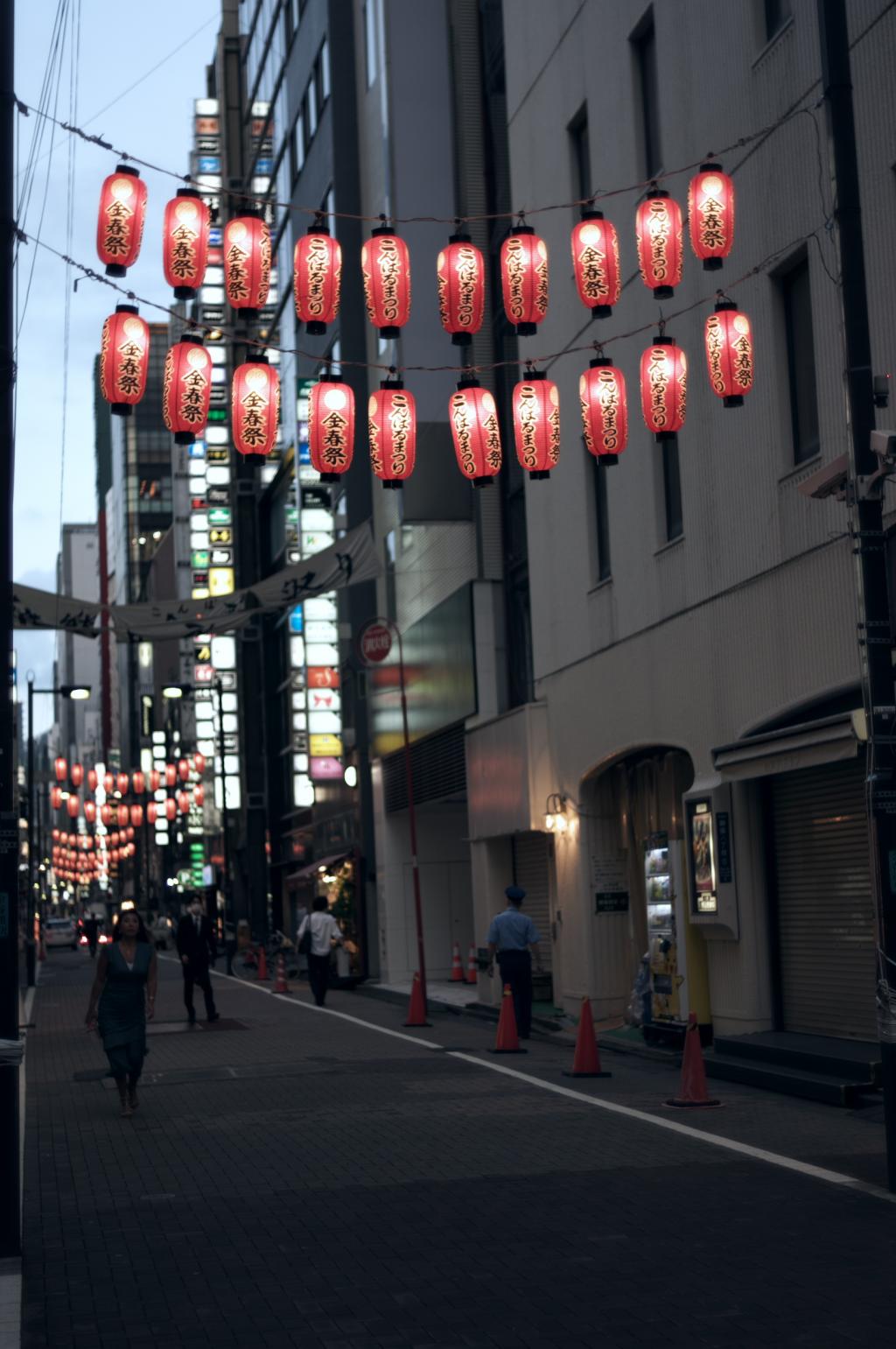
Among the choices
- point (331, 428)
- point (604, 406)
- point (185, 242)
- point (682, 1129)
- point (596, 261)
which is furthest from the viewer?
point (331, 428)

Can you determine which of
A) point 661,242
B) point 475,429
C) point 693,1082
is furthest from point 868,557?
point 475,429

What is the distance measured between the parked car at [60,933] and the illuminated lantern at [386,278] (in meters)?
74.0

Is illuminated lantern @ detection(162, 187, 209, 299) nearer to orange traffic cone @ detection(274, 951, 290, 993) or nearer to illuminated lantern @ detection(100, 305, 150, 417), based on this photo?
illuminated lantern @ detection(100, 305, 150, 417)

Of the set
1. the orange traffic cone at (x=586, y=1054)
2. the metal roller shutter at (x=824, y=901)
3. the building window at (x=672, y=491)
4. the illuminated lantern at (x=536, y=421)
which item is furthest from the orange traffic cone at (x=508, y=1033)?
the illuminated lantern at (x=536, y=421)

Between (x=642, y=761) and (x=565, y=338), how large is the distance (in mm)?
6418

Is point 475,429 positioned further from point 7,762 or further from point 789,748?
point 7,762

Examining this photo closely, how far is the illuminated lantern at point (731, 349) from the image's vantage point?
17.4 metres

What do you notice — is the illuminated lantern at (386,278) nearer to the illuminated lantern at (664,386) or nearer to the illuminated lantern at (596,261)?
the illuminated lantern at (596,261)

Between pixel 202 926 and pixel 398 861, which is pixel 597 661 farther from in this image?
pixel 398 861

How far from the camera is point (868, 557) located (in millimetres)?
11133

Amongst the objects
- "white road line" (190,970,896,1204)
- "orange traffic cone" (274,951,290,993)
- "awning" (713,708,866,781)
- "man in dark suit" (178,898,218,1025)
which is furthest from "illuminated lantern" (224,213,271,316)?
"orange traffic cone" (274,951,290,993)

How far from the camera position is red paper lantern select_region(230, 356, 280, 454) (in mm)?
18812

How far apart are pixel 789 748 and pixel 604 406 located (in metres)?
5.22

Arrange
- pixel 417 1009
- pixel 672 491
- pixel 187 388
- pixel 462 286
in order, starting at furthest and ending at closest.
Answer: pixel 417 1009 < pixel 672 491 < pixel 462 286 < pixel 187 388
